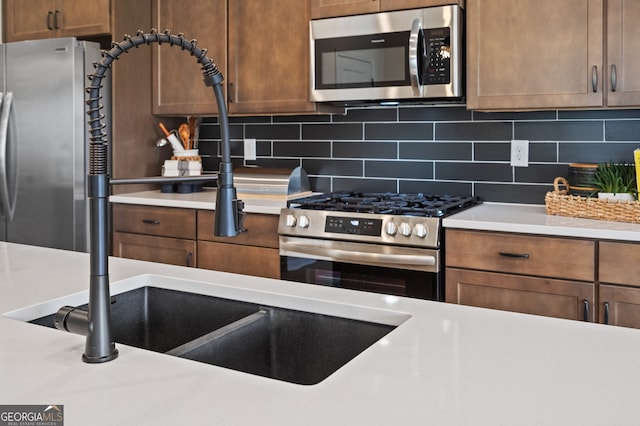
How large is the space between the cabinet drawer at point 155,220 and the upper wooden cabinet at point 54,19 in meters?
1.00

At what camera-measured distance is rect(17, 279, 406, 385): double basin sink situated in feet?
4.55

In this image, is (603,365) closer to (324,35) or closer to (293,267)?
(293,267)

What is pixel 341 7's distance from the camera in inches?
122

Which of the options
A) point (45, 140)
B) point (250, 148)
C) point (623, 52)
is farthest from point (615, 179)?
point (45, 140)

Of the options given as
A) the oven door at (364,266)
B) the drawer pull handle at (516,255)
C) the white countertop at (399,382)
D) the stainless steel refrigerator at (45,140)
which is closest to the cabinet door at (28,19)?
the stainless steel refrigerator at (45,140)

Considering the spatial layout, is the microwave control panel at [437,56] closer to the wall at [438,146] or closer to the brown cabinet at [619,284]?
the wall at [438,146]

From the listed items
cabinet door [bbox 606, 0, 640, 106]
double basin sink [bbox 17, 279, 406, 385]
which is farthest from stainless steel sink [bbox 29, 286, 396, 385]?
cabinet door [bbox 606, 0, 640, 106]

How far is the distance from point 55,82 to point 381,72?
176 centimetres

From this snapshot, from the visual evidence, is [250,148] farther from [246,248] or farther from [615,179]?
[615,179]

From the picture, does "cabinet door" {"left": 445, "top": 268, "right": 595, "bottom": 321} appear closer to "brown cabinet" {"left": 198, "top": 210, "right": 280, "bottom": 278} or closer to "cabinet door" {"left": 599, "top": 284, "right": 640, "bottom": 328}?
"cabinet door" {"left": 599, "top": 284, "right": 640, "bottom": 328}

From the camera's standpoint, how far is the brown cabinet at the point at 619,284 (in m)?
2.29

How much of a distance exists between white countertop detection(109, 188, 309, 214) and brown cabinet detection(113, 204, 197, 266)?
0.04m

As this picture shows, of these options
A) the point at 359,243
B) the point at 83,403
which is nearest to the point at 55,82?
the point at 359,243

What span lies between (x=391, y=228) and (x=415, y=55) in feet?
2.57
